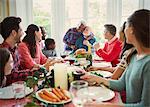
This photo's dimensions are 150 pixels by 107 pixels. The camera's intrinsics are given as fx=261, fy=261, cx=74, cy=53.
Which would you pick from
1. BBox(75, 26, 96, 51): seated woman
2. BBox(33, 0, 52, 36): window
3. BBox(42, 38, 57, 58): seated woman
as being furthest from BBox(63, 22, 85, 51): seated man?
BBox(33, 0, 52, 36): window

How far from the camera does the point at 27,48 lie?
2609 millimetres

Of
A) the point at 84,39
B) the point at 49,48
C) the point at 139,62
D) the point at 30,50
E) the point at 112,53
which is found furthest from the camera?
the point at 84,39

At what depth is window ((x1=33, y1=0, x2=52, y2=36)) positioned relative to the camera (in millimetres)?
4438

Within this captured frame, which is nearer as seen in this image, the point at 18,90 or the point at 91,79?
the point at 18,90

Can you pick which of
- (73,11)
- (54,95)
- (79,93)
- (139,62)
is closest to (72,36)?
(73,11)

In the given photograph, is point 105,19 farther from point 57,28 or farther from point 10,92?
point 10,92

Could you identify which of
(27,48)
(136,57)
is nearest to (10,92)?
(136,57)

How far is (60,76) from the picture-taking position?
1576 millimetres

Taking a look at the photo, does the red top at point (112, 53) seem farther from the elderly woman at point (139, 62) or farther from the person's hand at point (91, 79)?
the elderly woman at point (139, 62)

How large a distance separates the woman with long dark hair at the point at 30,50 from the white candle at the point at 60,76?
0.89 m

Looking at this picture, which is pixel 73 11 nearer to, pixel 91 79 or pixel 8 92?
pixel 91 79

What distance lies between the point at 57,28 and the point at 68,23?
0.22m

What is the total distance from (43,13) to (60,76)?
3.06 m

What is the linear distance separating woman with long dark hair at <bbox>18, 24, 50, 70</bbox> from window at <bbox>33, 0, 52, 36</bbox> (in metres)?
1.63
